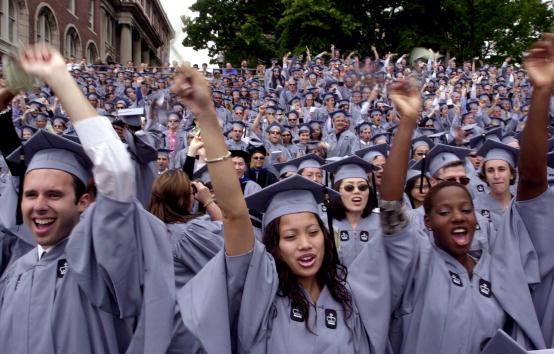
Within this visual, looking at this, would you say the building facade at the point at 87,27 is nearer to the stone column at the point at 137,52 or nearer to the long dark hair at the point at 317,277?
the stone column at the point at 137,52

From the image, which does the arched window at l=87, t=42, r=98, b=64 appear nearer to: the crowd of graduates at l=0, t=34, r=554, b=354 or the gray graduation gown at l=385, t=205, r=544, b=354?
the crowd of graduates at l=0, t=34, r=554, b=354

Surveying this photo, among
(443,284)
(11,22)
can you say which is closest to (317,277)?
(443,284)

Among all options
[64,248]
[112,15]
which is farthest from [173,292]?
[112,15]

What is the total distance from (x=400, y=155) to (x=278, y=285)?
0.85m

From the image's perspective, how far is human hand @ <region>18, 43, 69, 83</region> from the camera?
74.2 inches

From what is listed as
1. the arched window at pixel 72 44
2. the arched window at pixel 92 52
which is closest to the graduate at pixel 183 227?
the arched window at pixel 72 44

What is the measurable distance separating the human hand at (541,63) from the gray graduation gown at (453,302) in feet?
2.53

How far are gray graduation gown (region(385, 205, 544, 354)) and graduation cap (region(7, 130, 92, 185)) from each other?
151 centimetres

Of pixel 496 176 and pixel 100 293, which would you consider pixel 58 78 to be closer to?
pixel 100 293

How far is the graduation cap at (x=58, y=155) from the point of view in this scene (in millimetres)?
2297

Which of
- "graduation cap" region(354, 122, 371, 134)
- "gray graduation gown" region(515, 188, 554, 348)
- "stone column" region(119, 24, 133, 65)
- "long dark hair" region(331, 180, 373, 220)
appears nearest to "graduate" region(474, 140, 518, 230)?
"long dark hair" region(331, 180, 373, 220)

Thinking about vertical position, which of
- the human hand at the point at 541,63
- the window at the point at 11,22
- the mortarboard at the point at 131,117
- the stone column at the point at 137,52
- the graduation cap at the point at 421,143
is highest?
the stone column at the point at 137,52

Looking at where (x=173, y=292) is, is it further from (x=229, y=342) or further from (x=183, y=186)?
(x=183, y=186)

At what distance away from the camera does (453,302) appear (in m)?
2.48
